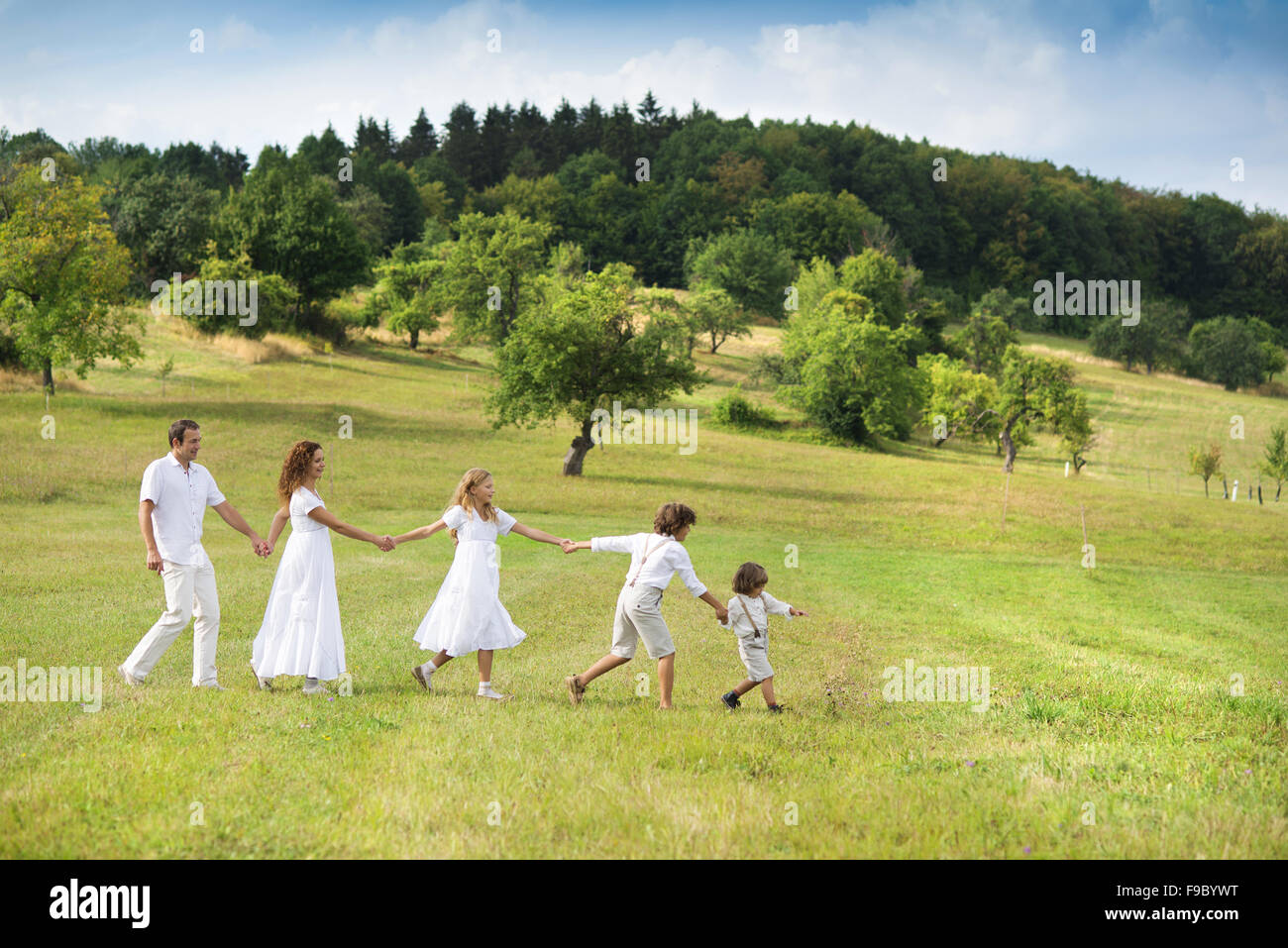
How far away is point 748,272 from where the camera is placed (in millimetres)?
112750

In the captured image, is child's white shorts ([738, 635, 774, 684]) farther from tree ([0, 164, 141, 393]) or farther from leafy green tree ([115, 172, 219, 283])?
leafy green tree ([115, 172, 219, 283])

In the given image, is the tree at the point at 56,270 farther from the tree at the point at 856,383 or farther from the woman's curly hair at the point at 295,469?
the tree at the point at 856,383

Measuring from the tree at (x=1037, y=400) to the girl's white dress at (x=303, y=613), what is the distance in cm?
6229

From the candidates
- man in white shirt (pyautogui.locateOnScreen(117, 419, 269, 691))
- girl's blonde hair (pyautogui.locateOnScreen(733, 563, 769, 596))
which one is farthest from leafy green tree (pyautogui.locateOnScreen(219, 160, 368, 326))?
girl's blonde hair (pyautogui.locateOnScreen(733, 563, 769, 596))

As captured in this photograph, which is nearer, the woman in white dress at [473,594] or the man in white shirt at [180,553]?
the man in white shirt at [180,553]

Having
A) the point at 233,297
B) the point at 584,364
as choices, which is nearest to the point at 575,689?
the point at 584,364

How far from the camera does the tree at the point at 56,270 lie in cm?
4181

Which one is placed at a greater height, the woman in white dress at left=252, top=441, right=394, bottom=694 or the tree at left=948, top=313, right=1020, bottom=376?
the tree at left=948, top=313, right=1020, bottom=376

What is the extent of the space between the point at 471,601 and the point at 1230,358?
12334 cm

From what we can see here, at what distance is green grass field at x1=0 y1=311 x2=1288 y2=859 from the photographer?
599 cm

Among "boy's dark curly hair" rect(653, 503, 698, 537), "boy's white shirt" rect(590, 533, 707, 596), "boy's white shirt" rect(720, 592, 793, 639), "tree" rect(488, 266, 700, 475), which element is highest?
"tree" rect(488, 266, 700, 475)

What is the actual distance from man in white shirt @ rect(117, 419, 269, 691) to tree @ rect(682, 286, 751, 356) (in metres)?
85.2

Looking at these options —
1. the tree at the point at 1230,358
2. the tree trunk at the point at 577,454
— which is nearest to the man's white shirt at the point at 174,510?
the tree trunk at the point at 577,454

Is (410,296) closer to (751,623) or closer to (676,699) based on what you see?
(676,699)
